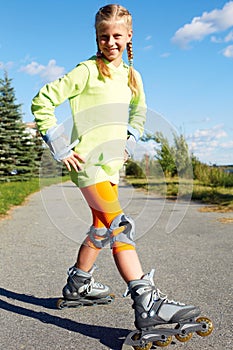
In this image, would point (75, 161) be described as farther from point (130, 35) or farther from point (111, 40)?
point (130, 35)

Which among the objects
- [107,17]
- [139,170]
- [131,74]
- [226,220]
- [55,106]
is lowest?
[226,220]

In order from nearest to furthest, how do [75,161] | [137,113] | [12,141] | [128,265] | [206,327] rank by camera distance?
[206,327]
[128,265]
[75,161]
[137,113]
[12,141]

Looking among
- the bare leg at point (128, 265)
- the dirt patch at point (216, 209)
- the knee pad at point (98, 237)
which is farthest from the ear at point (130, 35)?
the dirt patch at point (216, 209)

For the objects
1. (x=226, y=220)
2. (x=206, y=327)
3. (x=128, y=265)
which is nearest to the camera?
(x=206, y=327)

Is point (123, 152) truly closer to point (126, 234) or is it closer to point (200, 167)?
point (126, 234)

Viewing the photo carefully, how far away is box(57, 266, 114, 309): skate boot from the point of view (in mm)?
3029

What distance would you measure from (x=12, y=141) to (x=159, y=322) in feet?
78.8

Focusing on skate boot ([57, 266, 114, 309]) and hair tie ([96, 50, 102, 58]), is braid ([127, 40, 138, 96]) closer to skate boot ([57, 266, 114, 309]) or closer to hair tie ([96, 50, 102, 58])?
hair tie ([96, 50, 102, 58])

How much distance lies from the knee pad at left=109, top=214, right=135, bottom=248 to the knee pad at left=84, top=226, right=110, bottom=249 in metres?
0.25

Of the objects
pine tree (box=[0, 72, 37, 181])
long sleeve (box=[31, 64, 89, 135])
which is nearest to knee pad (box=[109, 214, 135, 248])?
long sleeve (box=[31, 64, 89, 135])

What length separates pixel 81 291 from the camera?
3.05 meters

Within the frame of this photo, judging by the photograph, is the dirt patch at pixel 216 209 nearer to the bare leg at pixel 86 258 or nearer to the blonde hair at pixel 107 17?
the bare leg at pixel 86 258

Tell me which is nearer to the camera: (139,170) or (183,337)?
(183,337)

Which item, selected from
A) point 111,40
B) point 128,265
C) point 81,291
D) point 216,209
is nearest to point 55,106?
point 111,40
